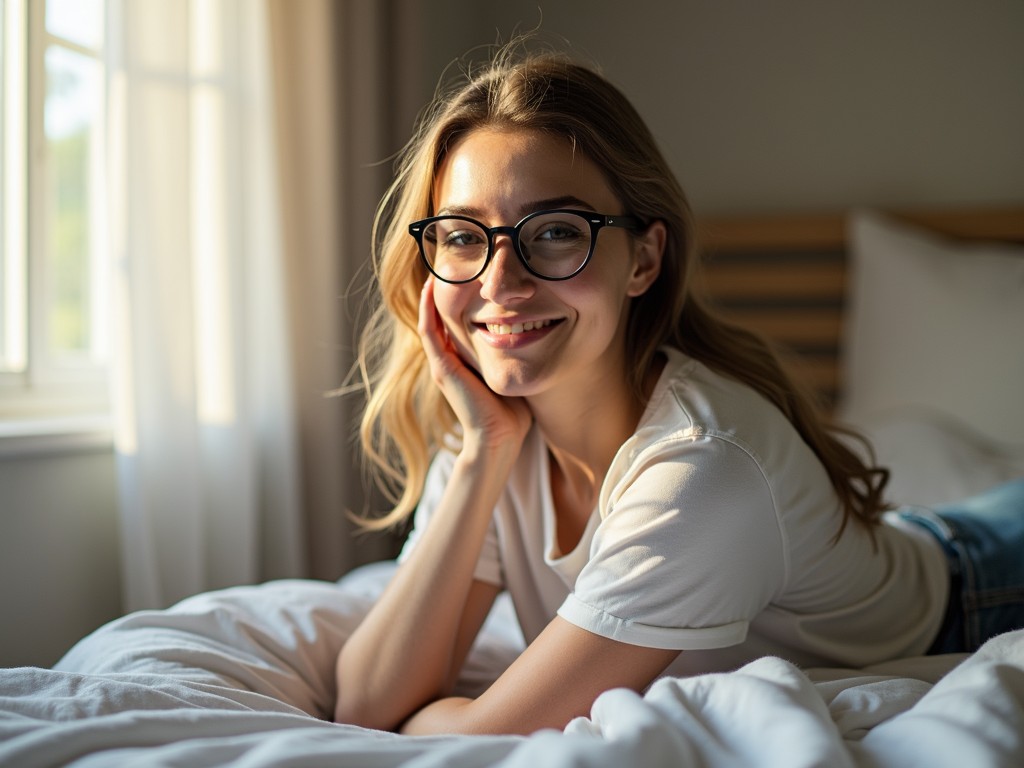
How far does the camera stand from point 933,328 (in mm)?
2699

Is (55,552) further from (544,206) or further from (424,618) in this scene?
(544,206)

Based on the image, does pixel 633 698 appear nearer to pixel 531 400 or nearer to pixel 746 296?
pixel 531 400

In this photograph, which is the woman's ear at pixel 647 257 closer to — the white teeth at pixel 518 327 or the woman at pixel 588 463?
the woman at pixel 588 463

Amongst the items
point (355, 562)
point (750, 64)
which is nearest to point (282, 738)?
point (355, 562)

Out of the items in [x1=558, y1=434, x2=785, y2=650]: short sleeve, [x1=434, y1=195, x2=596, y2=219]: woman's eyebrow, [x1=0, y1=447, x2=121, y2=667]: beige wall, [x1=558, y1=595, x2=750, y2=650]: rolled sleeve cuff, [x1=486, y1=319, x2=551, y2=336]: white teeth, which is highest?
[x1=434, y1=195, x2=596, y2=219]: woman's eyebrow

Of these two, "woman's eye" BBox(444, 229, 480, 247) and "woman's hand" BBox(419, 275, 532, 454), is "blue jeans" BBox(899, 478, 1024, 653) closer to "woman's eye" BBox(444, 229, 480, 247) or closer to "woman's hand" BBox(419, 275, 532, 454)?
"woman's hand" BBox(419, 275, 532, 454)

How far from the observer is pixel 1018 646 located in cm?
92

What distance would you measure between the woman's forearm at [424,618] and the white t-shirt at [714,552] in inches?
4.0

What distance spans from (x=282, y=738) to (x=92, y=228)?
1620mm

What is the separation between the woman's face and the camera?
1.24m

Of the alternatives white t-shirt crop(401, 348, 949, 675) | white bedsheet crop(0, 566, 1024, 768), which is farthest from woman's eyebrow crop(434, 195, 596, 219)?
white bedsheet crop(0, 566, 1024, 768)

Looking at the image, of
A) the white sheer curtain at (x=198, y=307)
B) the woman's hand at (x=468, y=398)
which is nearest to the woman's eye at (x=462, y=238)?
the woman's hand at (x=468, y=398)

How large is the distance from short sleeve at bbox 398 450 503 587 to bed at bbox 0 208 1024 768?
164mm

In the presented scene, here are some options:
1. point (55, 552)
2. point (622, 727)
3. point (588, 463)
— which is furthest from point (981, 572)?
point (55, 552)
